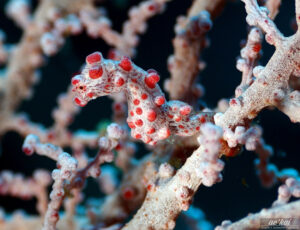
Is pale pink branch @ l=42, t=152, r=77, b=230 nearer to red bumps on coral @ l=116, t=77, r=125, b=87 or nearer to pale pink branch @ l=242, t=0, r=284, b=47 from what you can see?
red bumps on coral @ l=116, t=77, r=125, b=87

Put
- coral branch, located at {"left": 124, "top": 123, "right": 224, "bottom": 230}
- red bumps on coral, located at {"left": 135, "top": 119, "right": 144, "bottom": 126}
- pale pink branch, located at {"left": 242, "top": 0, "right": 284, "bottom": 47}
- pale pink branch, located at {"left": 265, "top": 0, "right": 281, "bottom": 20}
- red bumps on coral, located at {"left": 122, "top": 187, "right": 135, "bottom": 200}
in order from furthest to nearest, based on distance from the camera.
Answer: red bumps on coral, located at {"left": 122, "top": 187, "right": 135, "bottom": 200}
pale pink branch, located at {"left": 265, "top": 0, "right": 281, "bottom": 20}
red bumps on coral, located at {"left": 135, "top": 119, "right": 144, "bottom": 126}
pale pink branch, located at {"left": 242, "top": 0, "right": 284, "bottom": 47}
coral branch, located at {"left": 124, "top": 123, "right": 224, "bottom": 230}

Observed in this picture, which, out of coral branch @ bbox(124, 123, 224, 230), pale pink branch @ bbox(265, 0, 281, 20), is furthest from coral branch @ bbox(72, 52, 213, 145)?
pale pink branch @ bbox(265, 0, 281, 20)

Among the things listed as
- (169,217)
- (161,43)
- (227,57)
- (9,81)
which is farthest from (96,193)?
(169,217)

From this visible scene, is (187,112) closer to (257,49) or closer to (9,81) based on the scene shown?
(257,49)

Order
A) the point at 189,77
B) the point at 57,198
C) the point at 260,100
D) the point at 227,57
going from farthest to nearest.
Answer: the point at 227,57 < the point at 189,77 < the point at 57,198 < the point at 260,100

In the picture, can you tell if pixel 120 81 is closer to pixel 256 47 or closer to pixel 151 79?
pixel 151 79

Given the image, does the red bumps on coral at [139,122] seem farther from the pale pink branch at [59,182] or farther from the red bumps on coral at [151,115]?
the pale pink branch at [59,182]
